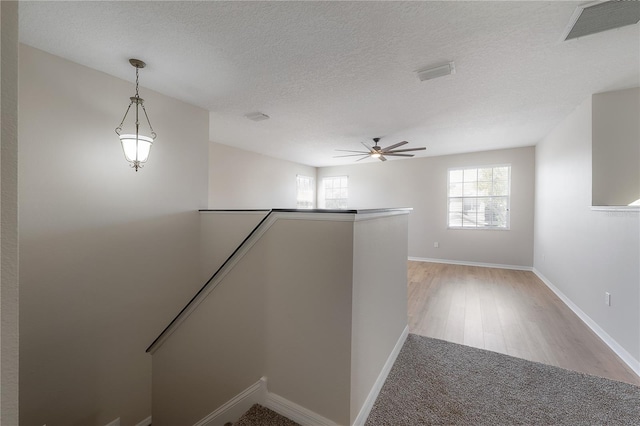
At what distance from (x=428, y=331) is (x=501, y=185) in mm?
4616

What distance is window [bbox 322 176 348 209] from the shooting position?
7.78 meters

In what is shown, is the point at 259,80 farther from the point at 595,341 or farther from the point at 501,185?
the point at 501,185

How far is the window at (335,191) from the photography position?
306 inches

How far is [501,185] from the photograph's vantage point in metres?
5.77

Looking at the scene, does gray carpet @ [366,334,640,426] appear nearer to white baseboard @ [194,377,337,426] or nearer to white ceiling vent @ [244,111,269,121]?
white baseboard @ [194,377,337,426]

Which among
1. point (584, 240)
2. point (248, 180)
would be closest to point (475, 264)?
point (584, 240)

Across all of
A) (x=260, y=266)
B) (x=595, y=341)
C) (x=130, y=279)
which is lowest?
(x=595, y=341)

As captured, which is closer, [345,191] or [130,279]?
[130,279]

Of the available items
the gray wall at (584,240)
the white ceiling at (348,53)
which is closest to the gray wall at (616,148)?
the gray wall at (584,240)

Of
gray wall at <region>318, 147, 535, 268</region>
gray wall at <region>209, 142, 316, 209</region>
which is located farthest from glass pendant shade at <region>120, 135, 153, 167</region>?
gray wall at <region>318, 147, 535, 268</region>

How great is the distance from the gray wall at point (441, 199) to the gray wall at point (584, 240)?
681mm

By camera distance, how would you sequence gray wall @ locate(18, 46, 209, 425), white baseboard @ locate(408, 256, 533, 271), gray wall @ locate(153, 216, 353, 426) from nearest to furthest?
gray wall @ locate(153, 216, 353, 426), gray wall @ locate(18, 46, 209, 425), white baseboard @ locate(408, 256, 533, 271)

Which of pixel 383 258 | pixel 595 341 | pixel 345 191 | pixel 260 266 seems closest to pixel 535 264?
pixel 595 341

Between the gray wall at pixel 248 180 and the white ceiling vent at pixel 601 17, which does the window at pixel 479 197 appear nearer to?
the gray wall at pixel 248 180
